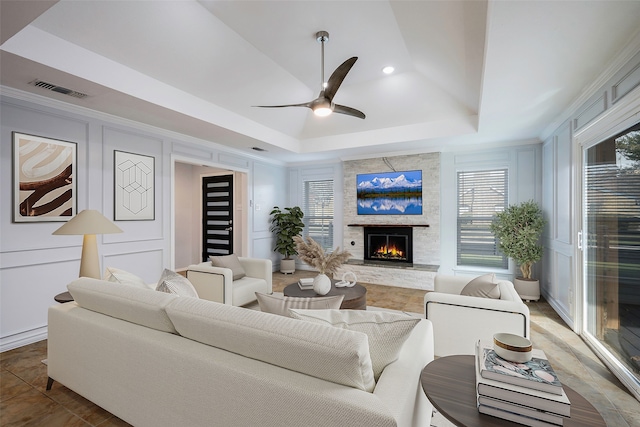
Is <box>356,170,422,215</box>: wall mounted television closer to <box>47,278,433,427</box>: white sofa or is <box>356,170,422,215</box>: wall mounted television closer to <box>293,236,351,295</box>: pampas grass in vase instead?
<box>293,236,351,295</box>: pampas grass in vase

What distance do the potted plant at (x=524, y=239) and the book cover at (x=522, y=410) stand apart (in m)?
4.02

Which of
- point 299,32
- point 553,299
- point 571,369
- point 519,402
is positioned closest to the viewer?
point 519,402

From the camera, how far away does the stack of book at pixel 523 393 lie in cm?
95

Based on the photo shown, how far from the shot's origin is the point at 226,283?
3490 mm

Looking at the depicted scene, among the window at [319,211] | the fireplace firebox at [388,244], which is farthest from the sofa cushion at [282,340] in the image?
the window at [319,211]

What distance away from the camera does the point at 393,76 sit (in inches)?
161

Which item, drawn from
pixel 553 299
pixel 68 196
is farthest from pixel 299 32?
pixel 553 299

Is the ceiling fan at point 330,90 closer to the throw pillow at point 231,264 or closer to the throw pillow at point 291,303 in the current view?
the throw pillow at point 291,303

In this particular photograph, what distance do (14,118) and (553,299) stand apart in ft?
21.4

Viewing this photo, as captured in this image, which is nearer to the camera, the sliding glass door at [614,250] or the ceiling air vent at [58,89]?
the sliding glass door at [614,250]

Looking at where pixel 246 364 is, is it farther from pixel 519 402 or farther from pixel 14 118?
pixel 14 118

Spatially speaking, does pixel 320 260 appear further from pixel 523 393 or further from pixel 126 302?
pixel 523 393

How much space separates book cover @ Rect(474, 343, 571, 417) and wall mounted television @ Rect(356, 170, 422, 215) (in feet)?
15.6

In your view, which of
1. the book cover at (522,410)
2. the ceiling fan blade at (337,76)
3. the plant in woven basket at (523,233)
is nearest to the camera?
the book cover at (522,410)
